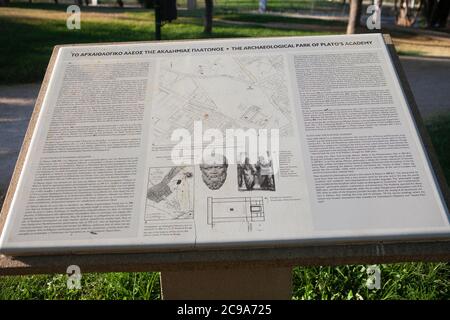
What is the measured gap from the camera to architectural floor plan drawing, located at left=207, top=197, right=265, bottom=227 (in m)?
1.96

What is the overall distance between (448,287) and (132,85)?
2.29m

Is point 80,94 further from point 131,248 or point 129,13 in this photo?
point 129,13

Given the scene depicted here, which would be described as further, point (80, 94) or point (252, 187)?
point (80, 94)

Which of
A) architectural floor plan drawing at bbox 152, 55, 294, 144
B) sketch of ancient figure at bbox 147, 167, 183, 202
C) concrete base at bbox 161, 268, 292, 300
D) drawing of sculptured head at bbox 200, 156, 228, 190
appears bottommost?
concrete base at bbox 161, 268, 292, 300

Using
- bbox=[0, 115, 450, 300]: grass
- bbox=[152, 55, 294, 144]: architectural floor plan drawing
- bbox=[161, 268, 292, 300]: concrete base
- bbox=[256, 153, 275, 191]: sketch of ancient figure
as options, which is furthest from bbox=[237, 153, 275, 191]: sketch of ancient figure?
bbox=[0, 115, 450, 300]: grass

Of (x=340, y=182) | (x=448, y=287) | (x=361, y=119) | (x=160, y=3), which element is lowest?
(x=448, y=287)

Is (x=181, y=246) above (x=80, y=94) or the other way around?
the other way around

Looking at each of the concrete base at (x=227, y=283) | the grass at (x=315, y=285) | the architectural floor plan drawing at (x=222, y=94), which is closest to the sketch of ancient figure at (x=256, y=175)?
the architectural floor plan drawing at (x=222, y=94)

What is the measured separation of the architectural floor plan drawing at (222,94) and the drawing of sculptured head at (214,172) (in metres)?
0.20

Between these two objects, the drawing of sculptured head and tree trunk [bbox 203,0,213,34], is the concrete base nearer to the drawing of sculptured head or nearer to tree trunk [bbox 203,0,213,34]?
the drawing of sculptured head

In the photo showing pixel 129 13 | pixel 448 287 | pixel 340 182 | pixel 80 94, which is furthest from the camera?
pixel 129 13

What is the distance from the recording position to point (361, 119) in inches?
87.7

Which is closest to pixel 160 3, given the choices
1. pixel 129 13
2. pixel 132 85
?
pixel 132 85

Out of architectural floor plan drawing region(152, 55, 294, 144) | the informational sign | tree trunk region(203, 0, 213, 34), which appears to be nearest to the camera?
the informational sign
